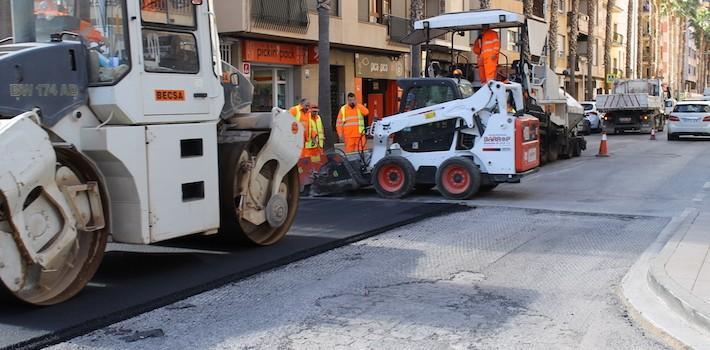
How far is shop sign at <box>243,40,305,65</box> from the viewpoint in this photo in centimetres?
2305

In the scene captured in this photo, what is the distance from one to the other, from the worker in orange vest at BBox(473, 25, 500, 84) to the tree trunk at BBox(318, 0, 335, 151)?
5536 millimetres

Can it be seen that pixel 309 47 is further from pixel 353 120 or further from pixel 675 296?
pixel 675 296

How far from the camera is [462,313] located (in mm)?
5730

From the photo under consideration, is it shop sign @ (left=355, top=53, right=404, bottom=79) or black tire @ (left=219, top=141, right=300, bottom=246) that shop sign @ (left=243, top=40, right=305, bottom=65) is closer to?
shop sign @ (left=355, top=53, right=404, bottom=79)

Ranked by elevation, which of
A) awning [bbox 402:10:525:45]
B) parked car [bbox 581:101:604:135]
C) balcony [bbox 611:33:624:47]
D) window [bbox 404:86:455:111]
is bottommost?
parked car [bbox 581:101:604:135]

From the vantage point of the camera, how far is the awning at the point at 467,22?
549 inches

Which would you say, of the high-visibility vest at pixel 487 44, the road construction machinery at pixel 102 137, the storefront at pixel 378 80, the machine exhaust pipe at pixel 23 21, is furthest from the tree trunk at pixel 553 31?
the machine exhaust pipe at pixel 23 21

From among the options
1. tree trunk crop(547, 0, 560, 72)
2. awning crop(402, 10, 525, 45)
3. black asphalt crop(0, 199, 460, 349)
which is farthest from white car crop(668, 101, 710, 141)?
black asphalt crop(0, 199, 460, 349)

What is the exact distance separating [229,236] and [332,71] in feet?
68.1

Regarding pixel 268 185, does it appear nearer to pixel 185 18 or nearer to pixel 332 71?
pixel 185 18

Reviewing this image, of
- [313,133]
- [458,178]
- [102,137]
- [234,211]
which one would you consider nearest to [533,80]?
[313,133]

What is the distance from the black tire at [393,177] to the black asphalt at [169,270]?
1.47m

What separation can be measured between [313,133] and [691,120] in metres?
18.1

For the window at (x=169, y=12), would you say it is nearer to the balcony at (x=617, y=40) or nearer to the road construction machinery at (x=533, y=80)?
the road construction machinery at (x=533, y=80)
